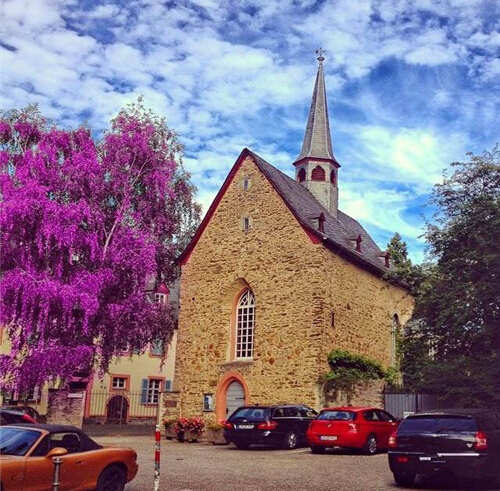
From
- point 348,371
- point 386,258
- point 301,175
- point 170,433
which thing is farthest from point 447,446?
point 301,175

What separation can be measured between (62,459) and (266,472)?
5.17 metres

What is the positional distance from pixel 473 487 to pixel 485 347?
1121 centimetres

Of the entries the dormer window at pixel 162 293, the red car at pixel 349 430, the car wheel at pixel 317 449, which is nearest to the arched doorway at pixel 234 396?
the car wheel at pixel 317 449

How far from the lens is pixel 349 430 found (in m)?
16.3

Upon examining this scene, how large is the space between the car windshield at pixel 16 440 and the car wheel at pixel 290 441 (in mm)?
Answer: 11009

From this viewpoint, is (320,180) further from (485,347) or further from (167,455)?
(167,455)

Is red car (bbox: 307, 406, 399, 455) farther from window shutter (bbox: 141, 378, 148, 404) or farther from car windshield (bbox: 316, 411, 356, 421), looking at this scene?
window shutter (bbox: 141, 378, 148, 404)

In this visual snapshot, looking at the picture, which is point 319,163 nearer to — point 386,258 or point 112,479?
point 386,258

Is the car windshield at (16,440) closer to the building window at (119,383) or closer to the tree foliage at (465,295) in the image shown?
the tree foliage at (465,295)

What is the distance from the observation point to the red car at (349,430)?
1631 centimetres

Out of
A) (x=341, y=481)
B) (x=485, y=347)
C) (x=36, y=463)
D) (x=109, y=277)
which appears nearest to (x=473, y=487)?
(x=341, y=481)

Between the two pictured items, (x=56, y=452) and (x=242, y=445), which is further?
(x=242, y=445)

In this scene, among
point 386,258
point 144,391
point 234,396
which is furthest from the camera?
point 144,391

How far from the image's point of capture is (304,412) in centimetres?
1964
